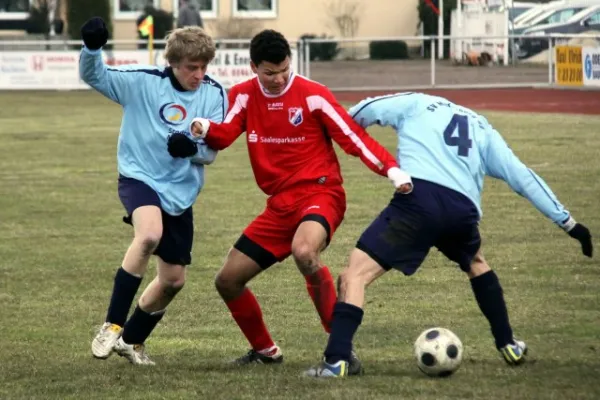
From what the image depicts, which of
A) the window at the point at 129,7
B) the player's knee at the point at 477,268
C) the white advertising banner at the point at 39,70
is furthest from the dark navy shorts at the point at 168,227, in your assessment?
the window at the point at 129,7

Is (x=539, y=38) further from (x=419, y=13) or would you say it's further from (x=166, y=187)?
(x=166, y=187)

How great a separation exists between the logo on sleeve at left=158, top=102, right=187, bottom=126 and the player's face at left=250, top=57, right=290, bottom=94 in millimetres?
534

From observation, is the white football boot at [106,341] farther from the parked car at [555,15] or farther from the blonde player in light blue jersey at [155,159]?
the parked car at [555,15]

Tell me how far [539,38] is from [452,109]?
26127 mm

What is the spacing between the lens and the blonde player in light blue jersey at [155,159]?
667 centimetres

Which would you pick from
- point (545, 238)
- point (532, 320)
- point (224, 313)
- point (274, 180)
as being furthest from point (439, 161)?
point (545, 238)

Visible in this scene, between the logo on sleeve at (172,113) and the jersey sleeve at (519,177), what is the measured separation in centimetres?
156

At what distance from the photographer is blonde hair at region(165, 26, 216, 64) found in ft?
21.8

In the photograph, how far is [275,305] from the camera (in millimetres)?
8477

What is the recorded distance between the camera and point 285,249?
21.5 feet

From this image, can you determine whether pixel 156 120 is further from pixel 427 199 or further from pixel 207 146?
pixel 427 199

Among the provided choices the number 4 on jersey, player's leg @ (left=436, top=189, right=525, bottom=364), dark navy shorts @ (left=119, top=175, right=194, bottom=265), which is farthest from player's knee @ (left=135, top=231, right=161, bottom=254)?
the number 4 on jersey

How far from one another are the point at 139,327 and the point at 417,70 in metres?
28.0

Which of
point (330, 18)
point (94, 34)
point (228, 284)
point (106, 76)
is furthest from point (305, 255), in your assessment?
point (330, 18)
